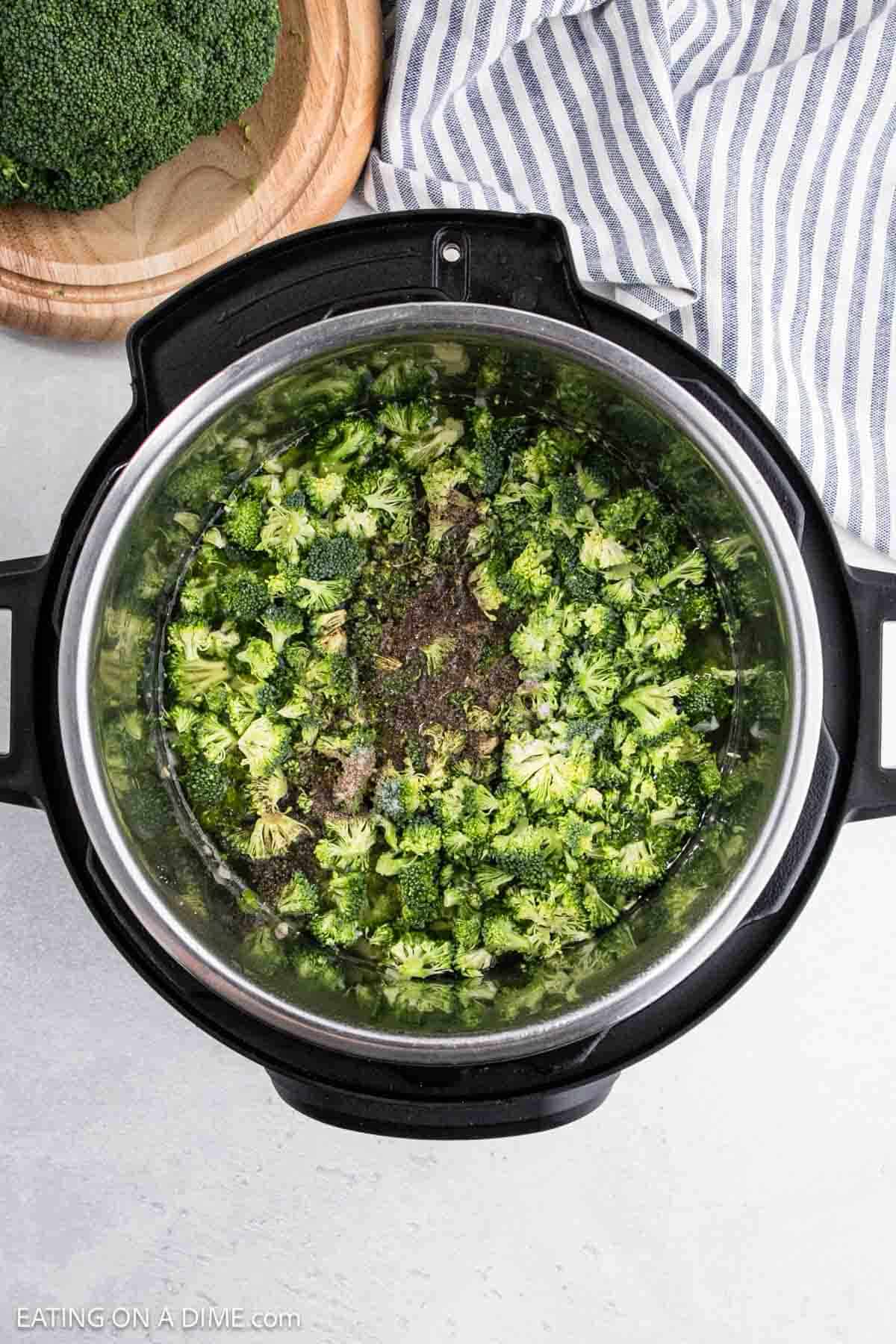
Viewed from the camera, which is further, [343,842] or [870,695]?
[343,842]

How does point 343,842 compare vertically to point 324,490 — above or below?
below

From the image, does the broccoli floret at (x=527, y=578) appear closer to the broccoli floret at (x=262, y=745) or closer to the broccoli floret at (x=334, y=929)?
the broccoli floret at (x=262, y=745)

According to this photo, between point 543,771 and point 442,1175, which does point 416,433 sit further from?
point 442,1175

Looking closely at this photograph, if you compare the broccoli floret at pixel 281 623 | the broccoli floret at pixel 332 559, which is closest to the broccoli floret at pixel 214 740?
the broccoli floret at pixel 281 623

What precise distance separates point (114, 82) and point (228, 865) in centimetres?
95

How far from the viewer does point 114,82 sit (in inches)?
49.9

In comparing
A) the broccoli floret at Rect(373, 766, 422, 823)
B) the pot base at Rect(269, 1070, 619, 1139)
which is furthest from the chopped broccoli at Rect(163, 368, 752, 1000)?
the pot base at Rect(269, 1070, 619, 1139)

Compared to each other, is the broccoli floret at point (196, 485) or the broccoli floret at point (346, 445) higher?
the broccoli floret at point (346, 445)

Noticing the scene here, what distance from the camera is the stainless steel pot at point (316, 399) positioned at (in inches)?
44.9

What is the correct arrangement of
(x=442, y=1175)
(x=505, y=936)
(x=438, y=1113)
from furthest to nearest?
(x=442, y=1175) → (x=505, y=936) → (x=438, y=1113)

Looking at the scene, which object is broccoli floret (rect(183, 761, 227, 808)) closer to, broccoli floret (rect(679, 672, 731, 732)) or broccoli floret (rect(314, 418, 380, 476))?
broccoli floret (rect(314, 418, 380, 476))

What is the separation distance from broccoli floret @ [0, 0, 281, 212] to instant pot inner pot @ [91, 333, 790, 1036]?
0.14 meters

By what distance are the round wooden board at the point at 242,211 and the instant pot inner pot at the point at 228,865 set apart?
0.29 meters

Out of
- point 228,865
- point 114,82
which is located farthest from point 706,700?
point 114,82
